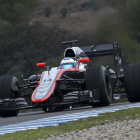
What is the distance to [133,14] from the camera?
28953 mm

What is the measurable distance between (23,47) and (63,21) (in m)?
10.4

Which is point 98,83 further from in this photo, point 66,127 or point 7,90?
point 66,127

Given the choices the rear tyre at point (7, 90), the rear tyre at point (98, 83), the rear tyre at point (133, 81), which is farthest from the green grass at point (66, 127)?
the rear tyre at point (7, 90)

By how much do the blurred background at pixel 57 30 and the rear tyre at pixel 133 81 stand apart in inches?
400

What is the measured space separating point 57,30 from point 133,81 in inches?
1166

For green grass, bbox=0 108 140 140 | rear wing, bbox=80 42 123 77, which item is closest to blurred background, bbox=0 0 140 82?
rear wing, bbox=80 42 123 77

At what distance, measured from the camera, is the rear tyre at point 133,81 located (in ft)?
39.9

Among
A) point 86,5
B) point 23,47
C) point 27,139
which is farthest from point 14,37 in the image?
point 27,139

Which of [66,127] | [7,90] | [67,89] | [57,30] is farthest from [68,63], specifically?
[57,30]

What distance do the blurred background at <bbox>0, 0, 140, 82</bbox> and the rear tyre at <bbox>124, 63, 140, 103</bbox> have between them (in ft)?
33.4

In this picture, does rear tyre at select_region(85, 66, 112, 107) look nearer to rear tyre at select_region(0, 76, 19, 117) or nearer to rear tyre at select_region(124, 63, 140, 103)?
rear tyre at select_region(124, 63, 140, 103)

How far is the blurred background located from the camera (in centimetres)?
2662

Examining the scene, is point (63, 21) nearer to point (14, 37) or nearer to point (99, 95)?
point (14, 37)

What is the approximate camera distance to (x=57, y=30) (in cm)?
4134
